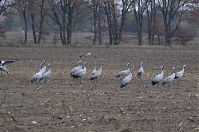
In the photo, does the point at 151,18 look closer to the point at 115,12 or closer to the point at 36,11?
the point at 115,12

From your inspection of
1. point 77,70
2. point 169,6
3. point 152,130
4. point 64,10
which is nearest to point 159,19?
point 169,6

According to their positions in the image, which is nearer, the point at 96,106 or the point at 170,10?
the point at 96,106

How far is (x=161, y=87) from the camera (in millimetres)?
21438

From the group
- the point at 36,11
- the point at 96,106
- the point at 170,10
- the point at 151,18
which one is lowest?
the point at 96,106

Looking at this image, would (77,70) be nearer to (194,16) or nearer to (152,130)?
(152,130)

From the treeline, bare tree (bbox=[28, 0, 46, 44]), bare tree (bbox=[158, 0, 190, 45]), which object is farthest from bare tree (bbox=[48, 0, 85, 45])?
bare tree (bbox=[158, 0, 190, 45])

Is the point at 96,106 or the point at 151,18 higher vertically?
the point at 151,18

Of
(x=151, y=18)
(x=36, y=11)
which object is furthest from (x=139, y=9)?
(x=36, y=11)

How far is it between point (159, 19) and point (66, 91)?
68145 mm

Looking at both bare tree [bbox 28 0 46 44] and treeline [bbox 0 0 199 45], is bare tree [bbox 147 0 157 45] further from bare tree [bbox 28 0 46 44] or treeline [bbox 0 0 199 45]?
bare tree [bbox 28 0 46 44]

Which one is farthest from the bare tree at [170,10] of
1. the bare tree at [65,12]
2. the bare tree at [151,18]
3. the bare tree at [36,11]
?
the bare tree at [36,11]

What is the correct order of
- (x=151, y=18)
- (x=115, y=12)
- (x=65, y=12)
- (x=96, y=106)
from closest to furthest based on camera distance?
(x=96, y=106) < (x=65, y=12) < (x=115, y=12) < (x=151, y=18)

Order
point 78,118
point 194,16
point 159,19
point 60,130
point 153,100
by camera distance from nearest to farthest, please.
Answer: point 60,130 → point 78,118 → point 153,100 → point 194,16 → point 159,19

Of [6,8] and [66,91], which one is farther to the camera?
[6,8]
